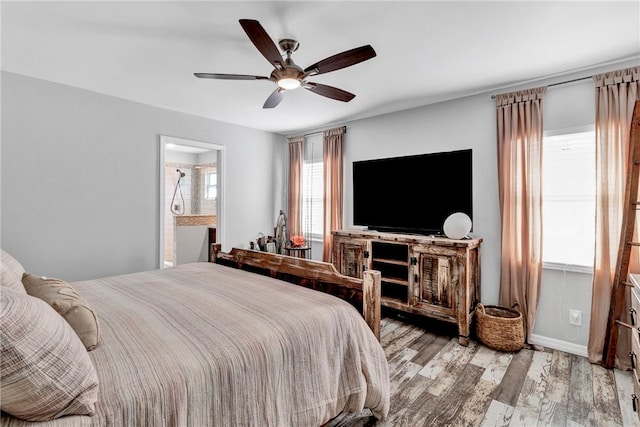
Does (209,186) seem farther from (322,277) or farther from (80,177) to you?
(322,277)

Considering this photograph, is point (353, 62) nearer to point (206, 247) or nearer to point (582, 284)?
point (582, 284)

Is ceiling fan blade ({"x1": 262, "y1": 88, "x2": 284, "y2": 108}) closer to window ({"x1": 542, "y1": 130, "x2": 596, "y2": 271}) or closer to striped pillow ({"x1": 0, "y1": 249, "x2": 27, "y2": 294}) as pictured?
striped pillow ({"x1": 0, "y1": 249, "x2": 27, "y2": 294})

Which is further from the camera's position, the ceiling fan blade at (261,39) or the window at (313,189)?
the window at (313,189)

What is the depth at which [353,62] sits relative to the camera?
202 centimetres

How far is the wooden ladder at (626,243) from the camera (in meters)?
2.35

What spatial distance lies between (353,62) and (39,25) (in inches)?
84.6

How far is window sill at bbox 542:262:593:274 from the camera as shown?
8.95ft

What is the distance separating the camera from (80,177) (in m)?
3.24

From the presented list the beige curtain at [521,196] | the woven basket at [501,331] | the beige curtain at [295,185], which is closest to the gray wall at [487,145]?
the beige curtain at [521,196]

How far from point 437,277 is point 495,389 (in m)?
1.09

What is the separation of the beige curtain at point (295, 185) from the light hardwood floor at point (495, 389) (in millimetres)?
2616

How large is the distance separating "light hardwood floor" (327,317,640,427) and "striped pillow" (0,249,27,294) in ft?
5.76

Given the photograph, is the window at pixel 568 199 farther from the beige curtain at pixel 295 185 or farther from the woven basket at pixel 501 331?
the beige curtain at pixel 295 185

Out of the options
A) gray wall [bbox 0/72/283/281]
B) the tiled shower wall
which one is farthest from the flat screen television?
the tiled shower wall
